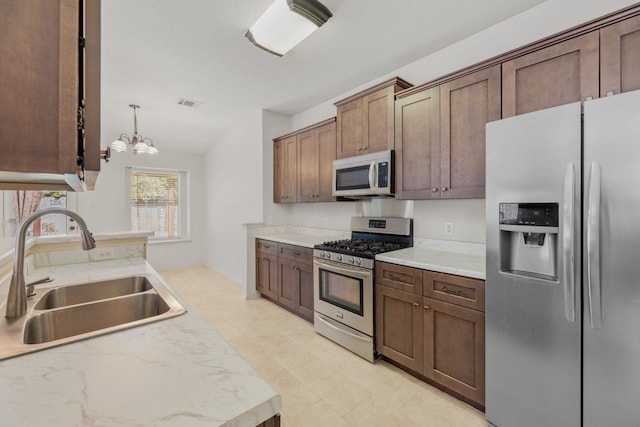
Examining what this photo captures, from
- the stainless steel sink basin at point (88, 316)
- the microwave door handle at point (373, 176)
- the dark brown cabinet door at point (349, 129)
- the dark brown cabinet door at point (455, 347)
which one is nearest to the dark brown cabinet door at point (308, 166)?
the dark brown cabinet door at point (349, 129)

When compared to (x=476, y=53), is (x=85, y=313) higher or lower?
lower

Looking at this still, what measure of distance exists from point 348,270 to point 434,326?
2.74 feet

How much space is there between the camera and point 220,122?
4797 mm

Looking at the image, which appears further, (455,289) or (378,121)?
(378,121)

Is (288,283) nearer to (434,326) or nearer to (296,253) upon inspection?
(296,253)

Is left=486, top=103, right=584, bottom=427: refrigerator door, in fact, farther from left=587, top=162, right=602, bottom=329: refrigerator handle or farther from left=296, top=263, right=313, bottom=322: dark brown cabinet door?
left=296, top=263, right=313, bottom=322: dark brown cabinet door

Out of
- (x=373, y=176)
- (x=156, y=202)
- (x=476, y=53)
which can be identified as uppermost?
(x=476, y=53)

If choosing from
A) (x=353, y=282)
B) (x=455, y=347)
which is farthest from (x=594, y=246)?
(x=353, y=282)

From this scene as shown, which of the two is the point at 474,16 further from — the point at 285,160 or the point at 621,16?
the point at 285,160

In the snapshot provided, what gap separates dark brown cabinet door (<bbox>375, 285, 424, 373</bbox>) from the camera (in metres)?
2.08

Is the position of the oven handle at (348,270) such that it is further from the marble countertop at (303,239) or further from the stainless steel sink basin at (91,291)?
the stainless steel sink basin at (91,291)

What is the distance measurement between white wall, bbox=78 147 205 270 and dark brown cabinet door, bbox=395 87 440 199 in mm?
4989

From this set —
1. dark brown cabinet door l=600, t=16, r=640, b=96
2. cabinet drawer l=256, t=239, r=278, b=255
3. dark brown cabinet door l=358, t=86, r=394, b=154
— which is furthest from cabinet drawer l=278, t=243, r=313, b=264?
dark brown cabinet door l=600, t=16, r=640, b=96

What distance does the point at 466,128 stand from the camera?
212cm
